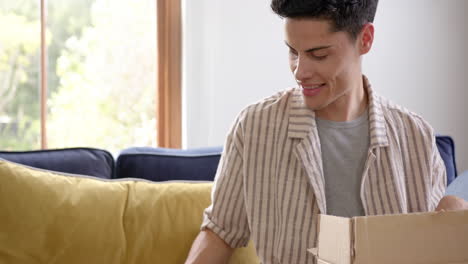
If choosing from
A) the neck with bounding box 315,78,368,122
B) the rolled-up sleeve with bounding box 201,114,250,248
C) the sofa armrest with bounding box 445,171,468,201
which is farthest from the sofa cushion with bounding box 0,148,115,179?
the sofa armrest with bounding box 445,171,468,201

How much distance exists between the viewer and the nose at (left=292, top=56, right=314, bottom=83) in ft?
4.49

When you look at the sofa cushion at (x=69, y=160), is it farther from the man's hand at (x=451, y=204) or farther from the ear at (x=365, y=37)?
the man's hand at (x=451, y=204)

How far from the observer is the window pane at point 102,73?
2615 millimetres

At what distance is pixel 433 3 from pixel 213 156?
152cm

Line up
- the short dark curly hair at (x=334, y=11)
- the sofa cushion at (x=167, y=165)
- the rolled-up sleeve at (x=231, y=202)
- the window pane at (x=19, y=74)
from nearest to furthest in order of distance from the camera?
the short dark curly hair at (x=334, y=11) < the rolled-up sleeve at (x=231, y=202) < the sofa cushion at (x=167, y=165) < the window pane at (x=19, y=74)

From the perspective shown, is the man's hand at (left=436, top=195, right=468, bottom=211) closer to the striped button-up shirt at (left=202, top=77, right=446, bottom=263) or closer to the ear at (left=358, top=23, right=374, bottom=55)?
the striped button-up shirt at (left=202, top=77, right=446, bottom=263)

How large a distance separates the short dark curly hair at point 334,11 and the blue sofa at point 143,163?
73cm

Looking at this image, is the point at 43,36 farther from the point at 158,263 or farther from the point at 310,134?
the point at 310,134

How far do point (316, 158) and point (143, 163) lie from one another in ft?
2.40

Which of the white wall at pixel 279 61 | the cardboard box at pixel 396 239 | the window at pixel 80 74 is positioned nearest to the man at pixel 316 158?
the cardboard box at pixel 396 239

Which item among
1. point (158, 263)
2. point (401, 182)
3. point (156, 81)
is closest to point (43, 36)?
point (156, 81)

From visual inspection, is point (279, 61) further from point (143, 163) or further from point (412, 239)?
point (412, 239)

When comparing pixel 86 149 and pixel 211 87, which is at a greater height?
pixel 211 87

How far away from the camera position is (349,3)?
137cm
